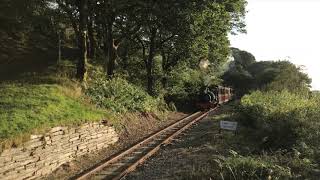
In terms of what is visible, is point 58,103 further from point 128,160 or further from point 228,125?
point 228,125

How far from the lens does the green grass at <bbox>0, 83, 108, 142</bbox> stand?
14.3m

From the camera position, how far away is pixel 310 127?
15.3 metres

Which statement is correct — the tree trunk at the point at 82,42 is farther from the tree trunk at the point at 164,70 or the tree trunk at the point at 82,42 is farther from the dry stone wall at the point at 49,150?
the tree trunk at the point at 164,70

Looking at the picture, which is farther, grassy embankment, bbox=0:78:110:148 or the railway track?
grassy embankment, bbox=0:78:110:148

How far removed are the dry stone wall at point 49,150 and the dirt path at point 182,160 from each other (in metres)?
2.69

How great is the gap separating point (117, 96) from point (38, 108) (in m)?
9.01

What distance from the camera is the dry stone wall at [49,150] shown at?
40.8ft

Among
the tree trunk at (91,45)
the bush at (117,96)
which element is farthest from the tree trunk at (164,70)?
the bush at (117,96)

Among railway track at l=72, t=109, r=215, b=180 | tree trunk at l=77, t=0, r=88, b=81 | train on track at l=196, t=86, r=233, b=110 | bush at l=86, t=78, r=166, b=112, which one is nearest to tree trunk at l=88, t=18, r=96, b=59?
bush at l=86, t=78, r=166, b=112

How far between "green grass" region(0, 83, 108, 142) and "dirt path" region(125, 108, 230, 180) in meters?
3.42

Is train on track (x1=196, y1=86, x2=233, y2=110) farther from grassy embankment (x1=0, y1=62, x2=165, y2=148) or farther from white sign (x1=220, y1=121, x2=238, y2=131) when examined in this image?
white sign (x1=220, y1=121, x2=238, y2=131)

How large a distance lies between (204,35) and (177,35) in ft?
7.67

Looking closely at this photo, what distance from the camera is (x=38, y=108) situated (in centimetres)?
1662

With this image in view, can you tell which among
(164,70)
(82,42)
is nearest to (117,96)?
(82,42)
